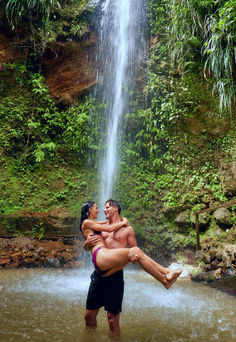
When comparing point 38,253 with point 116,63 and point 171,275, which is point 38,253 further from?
point 116,63

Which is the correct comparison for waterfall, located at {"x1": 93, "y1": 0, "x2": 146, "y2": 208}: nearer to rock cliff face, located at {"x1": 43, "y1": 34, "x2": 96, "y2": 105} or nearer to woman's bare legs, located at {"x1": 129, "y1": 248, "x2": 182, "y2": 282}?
rock cliff face, located at {"x1": 43, "y1": 34, "x2": 96, "y2": 105}

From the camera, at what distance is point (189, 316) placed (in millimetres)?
3025

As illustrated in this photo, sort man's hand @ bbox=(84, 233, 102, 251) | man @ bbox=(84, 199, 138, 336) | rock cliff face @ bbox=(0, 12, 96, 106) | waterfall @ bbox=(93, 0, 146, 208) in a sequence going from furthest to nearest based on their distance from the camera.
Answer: rock cliff face @ bbox=(0, 12, 96, 106)
waterfall @ bbox=(93, 0, 146, 208)
man's hand @ bbox=(84, 233, 102, 251)
man @ bbox=(84, 199, 138, 336)

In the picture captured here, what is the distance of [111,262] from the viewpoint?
7.49 ft

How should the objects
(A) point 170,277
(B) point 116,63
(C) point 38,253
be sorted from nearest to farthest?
(A) point 170,277, (C) point 38,253, (B) point 116,63

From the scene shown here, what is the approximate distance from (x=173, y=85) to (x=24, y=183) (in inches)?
232

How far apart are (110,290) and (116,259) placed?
370 millimetres

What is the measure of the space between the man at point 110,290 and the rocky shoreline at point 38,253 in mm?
4099

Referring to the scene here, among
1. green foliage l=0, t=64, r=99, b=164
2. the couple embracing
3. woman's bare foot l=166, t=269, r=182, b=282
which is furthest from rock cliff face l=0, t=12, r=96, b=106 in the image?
woman's bare foot l=166, t=269, r=182, b=282

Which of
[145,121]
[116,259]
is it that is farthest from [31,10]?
[116,259]

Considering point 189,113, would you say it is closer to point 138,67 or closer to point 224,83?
point 224,83

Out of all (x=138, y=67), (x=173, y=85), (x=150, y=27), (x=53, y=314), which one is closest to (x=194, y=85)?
(x=173, y=85)

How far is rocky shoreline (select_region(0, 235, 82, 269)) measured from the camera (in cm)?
609

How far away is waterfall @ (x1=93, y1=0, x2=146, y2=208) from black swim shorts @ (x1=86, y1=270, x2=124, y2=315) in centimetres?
580
